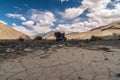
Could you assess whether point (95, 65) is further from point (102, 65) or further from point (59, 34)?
point (59, 34)

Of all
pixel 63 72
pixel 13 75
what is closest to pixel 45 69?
pixel 63 72

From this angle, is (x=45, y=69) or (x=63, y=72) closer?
(x=63, y=72)

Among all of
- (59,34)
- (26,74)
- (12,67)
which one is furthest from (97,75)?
(59,34)

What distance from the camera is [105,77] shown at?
418cm

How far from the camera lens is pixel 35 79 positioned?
13.7 ft

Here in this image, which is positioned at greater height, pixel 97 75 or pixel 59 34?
pixel 59 34

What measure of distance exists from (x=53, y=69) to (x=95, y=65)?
142cm

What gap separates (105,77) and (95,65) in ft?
3.78

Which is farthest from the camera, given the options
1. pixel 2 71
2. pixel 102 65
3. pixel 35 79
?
pixel 102 65

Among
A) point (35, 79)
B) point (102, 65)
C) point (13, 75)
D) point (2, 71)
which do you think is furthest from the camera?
point (102, 65)

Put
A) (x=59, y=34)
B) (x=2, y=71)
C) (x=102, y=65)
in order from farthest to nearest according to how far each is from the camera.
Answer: (x=59, y=34), (x=102, y=65), (x=2, y=71)

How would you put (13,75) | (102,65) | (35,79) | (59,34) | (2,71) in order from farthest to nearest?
(59,34), (102,65), (2,71), (13,75), (35,79)

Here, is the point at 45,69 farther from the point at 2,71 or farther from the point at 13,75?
the point at 2,71

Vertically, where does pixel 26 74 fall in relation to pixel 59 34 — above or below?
below
